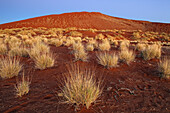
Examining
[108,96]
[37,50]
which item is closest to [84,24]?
[37,50]

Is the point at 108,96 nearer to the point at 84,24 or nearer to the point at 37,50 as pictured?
the point at 37,50

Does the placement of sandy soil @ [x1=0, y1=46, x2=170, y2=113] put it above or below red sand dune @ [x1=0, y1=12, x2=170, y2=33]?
below

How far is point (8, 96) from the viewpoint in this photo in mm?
2705

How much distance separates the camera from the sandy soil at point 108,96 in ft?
7.49

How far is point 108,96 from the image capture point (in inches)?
109

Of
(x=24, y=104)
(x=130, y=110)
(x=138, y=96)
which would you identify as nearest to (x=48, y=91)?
(x=24, y=104)

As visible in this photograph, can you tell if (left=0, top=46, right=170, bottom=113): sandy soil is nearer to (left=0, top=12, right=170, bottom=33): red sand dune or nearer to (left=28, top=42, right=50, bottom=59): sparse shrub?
(left=28, top=42, right=50, bottom=59): sparse shrub

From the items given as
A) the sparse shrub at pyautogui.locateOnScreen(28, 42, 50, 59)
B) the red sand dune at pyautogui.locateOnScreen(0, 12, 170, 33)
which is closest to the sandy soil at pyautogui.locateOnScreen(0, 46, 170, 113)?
the sparse shrub at pyautogui.locateOnScreen(28, 42, 50, 59)

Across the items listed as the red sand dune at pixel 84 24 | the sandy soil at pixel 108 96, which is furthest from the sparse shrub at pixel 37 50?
the red sand dune at pixel 84 24

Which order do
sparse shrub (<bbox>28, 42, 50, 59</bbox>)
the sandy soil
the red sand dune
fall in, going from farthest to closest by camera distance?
the red sand dune
sparse shrub (<bbox>28, 42, 50, 59</bbox>)
the sandy soil

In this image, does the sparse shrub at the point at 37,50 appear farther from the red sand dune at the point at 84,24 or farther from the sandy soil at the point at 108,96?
the red sand dune at the point at 84,24

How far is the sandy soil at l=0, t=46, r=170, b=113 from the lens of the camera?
2284 millimetres

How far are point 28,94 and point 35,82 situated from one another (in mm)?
786

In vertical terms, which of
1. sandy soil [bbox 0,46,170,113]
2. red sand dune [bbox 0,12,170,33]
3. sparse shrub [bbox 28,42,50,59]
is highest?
red sand dune [bbox 0,12,170,33]
